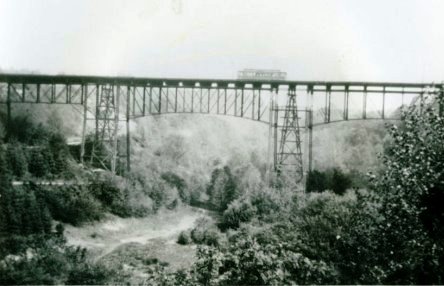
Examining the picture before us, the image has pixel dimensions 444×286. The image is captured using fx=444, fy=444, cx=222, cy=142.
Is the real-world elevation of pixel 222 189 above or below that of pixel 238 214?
below

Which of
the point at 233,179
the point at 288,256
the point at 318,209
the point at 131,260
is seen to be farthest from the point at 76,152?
the point at 288,256

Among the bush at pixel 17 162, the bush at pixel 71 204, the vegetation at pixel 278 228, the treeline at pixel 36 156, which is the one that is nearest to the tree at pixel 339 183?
the vegetation at pixel 278 228

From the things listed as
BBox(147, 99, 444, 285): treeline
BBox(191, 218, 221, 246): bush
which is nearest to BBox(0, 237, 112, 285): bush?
BBox(147, 99, 444, 285): treeline

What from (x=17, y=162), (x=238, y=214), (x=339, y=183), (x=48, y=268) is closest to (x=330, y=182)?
(x=339, y=183)

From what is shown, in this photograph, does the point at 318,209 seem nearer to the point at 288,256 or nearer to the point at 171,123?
the point at 288,256

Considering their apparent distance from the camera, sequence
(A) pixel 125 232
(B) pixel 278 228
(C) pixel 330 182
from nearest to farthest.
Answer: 1. (B) pixel 278 228
2. (A) pixel 125 232
3. (C) pixel 330 182

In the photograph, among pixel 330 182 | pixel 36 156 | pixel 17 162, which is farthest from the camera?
pixel 330 182

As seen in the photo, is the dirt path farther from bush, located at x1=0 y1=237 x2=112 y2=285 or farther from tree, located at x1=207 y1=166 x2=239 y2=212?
bush, located at x1=0 y1=237 x2=112 y2=285

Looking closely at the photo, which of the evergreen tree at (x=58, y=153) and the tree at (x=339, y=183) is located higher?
the evergreen tree at (x=58, y=153)

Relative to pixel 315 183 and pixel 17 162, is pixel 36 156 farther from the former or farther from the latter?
pixel 315 183

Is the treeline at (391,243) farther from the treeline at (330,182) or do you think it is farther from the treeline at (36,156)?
the treeline at (330,182)

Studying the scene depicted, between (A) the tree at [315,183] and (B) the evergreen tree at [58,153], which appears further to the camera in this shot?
(A) the tree at [315,183]

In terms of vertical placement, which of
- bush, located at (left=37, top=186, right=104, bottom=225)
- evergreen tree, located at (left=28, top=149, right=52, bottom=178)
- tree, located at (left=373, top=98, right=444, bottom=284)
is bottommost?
bush, located at (left=37, top=186, right=104, bottom=225)
